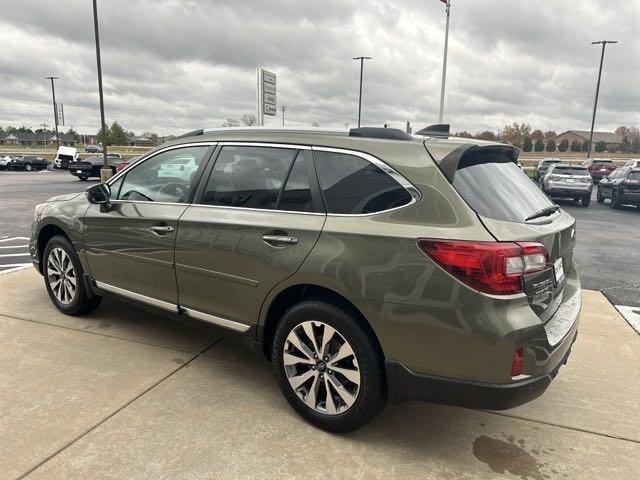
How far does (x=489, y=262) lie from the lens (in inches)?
89.5

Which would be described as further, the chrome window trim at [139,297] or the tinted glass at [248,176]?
the chrome window trim at [139,297]

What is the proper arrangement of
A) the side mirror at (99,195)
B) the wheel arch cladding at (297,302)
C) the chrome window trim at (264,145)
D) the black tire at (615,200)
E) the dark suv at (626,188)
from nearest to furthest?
the wheel arch cladding at (297,302), the chrome window trim at (264,145), the side mirror at (99,195), the dark suv at (626,188), the black tire at (615,200)

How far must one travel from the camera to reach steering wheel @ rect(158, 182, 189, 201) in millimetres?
3506

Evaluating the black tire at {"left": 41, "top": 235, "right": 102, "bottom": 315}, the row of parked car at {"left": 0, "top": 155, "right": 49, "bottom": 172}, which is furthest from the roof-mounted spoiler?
the row of parked car at {"left": 0, "top": 155, "right": 49, "bottom": 172}

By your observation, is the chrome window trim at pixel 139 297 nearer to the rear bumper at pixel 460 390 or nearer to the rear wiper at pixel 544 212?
the rear bumper at pixel 460 390

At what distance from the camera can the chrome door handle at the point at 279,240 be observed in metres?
2.81

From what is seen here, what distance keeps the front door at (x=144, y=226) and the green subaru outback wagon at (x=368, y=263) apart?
0.02 meters

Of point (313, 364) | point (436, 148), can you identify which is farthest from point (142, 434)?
point (436, 148)

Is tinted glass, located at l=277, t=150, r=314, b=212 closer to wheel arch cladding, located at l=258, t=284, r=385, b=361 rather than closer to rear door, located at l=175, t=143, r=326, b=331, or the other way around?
rear door, located at l=175, t=143, r=326, b=331

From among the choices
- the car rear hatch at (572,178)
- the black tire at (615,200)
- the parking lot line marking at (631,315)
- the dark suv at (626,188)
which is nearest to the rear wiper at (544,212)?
the parking lot line marking at (631,315)

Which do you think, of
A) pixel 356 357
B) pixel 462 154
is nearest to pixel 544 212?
pixel 462 154

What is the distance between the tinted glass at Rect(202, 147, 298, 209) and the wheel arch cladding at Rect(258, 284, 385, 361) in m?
0.55

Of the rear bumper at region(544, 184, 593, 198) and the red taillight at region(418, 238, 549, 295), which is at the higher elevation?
the red taillight at region(418, 238, 549, 295)

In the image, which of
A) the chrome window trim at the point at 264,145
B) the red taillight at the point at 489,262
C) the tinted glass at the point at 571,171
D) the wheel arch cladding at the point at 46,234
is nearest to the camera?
the red taillight at the point at 489,262
